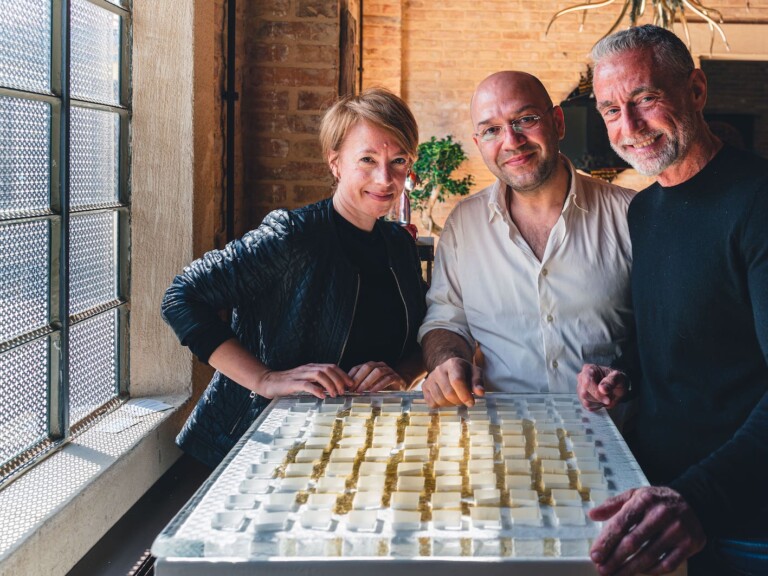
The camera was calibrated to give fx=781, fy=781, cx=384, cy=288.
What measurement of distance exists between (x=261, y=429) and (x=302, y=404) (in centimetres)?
22

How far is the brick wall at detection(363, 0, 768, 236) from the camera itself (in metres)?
9.35

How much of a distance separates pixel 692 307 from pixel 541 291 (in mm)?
538

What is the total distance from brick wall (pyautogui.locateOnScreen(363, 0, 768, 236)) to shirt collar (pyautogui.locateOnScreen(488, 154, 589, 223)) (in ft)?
23.6

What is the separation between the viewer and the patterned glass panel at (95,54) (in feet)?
8.07

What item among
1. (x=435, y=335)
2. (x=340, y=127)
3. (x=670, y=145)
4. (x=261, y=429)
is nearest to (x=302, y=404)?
(x=261, y=429)

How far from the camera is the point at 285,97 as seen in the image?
391cm

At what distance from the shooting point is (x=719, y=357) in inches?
63.6

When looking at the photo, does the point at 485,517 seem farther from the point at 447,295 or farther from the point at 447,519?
the point at 447,295

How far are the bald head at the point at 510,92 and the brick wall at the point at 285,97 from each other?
5.86ft

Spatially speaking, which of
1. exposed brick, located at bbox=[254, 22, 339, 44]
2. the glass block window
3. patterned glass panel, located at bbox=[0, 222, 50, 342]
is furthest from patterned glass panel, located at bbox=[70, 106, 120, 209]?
exposed brick, located at bbox=[254, 22, 339, 44]

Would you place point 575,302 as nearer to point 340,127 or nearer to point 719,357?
point 719,357

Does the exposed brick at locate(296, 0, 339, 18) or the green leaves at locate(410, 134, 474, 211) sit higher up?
the exposed brick at locate(296, 0, 339, 18)

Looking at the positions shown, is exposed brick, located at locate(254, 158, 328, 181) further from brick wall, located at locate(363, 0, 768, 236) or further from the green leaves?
brick wall, located at locate(363, 0, 768, 236)

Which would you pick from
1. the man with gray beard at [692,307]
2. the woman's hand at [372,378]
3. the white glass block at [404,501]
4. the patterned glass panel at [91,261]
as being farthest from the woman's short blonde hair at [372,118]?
the white glass block at [404,501]
